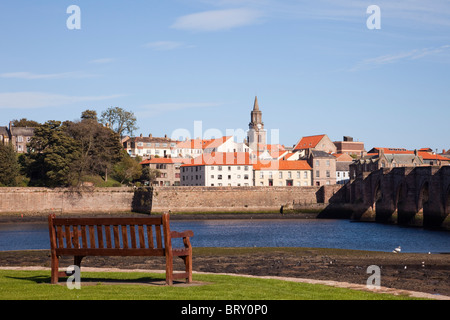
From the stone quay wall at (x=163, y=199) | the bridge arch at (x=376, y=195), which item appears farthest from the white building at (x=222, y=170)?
the bridge arch at (x=376, y=195)

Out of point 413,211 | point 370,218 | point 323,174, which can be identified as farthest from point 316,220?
point 323,174

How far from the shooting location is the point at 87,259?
26062 mm

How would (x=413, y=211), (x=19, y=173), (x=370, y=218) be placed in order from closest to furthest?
(x=413, y=211) < (x=370, y=218) < (x=19, y=173)

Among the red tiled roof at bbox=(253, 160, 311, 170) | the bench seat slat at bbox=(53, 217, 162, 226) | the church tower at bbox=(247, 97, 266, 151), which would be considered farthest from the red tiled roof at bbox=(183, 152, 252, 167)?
the bench seat slat at bbox=(53, 217, 162, 226)

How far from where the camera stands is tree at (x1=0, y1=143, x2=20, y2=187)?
8100cm

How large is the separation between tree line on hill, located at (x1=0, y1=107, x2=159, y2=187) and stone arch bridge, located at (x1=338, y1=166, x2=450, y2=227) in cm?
3262

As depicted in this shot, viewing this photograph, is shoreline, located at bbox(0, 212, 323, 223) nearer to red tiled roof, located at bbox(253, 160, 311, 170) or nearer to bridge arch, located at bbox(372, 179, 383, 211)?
bridge arch, located at bbox(372, 179, 383, 211)

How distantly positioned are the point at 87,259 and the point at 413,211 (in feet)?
152

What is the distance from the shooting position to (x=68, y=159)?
80625mm

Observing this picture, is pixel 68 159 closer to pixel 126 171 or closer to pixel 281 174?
pixel 126 171

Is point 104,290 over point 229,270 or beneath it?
over

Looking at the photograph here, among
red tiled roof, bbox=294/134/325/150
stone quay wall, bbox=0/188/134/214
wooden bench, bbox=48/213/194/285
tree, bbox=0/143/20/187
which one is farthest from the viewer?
red tiled roof, bbox=294/134/325/150
